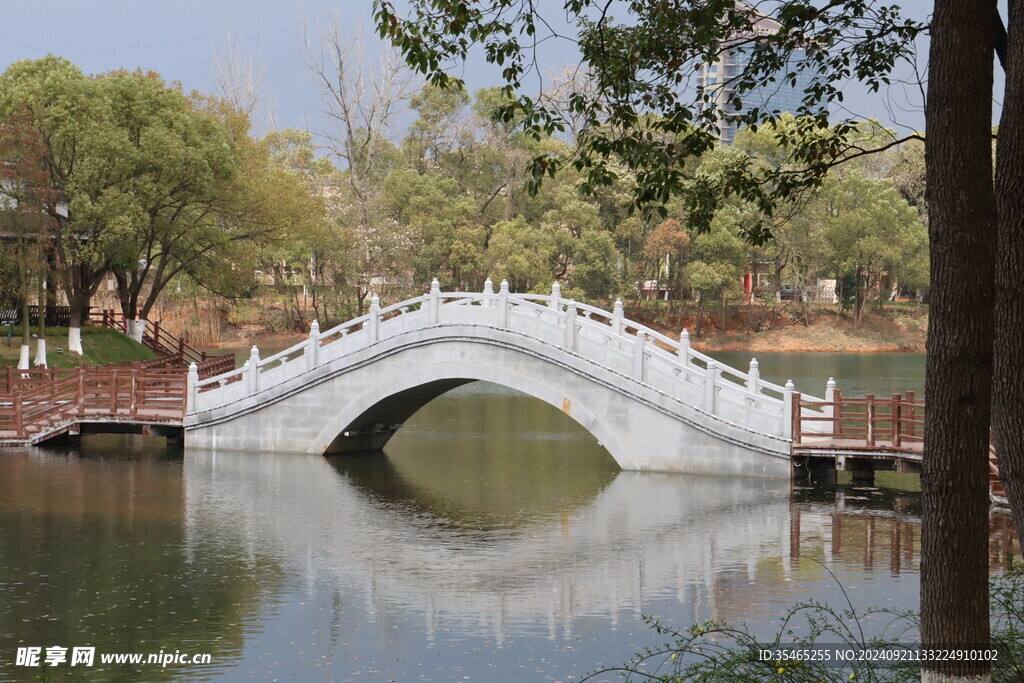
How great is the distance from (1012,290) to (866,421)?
12.6m

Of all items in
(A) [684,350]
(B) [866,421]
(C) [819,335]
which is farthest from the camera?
(C) [819,335]

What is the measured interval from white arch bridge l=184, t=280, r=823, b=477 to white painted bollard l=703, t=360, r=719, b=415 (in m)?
0.02

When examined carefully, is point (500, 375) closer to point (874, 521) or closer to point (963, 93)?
point (874, 521)

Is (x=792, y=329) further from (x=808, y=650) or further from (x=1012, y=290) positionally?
(x=1012, y=290)

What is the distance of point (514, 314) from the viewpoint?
20.9 m

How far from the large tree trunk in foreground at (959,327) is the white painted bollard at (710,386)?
492 inches

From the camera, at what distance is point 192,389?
75.4ft

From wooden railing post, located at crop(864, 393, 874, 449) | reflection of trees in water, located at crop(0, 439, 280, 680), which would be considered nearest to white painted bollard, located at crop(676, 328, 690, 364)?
wooden railing post, located at crop(864, 393, 874, 449)

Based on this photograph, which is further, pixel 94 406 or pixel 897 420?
pixel 94 406

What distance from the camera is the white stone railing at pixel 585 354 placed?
1900 centimetres

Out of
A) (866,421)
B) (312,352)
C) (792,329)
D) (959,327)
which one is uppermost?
(792,329)

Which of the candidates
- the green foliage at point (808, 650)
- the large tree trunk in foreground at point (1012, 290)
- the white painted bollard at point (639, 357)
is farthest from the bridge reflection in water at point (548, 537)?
the large tree trunk in foreground at point (1012, 290)

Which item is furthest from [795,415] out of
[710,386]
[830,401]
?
[710,386]

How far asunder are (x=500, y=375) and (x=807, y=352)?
38906mm
